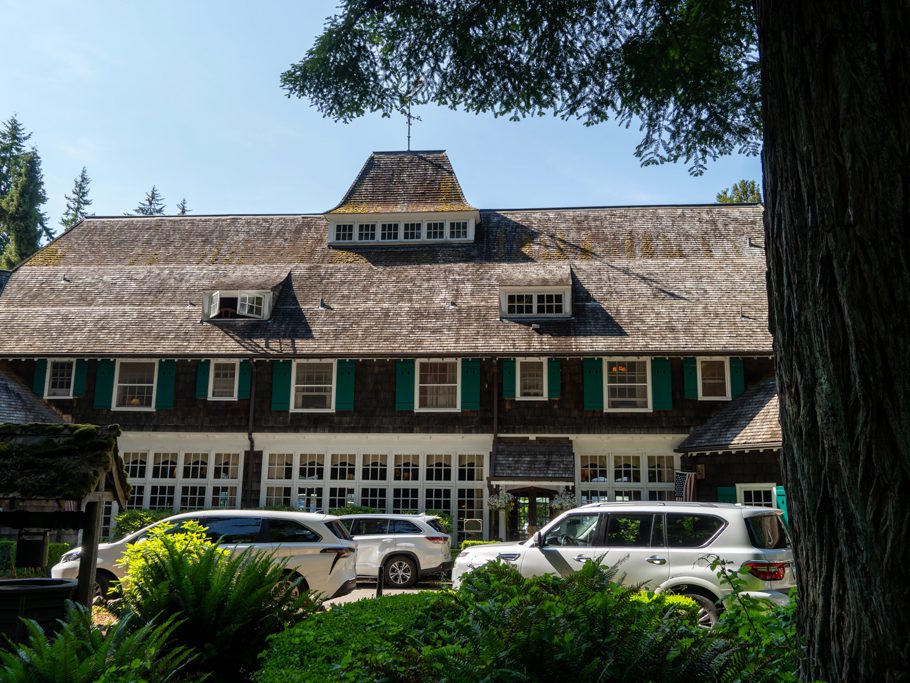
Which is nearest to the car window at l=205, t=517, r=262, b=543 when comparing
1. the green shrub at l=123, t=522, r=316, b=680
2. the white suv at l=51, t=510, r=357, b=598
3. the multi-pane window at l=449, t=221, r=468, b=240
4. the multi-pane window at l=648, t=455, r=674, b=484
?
the white suv at l=51, t=510, r=357, b=598

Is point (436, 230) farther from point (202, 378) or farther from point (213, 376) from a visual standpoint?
point (202, 378)

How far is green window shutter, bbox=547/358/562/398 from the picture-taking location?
2295cm

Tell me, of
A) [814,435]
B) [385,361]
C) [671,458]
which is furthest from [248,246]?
[814,435]

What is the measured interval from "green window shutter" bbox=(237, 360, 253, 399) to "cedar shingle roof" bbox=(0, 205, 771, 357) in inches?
21.3

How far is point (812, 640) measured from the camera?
4055 millimetres

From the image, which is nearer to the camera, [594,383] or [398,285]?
[594,383]

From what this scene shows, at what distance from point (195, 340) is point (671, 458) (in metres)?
14.0

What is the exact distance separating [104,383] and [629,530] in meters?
17.9

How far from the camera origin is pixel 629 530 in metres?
11.1

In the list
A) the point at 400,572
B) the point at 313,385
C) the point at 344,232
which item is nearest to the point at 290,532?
the point at 400,572

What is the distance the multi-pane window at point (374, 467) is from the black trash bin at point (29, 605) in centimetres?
1513

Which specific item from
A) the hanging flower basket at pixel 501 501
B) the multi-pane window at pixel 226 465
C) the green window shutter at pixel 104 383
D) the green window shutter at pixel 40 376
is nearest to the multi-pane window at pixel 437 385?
the hanging flower basket at pixel 501 501

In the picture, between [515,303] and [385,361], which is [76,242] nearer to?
[385,361]

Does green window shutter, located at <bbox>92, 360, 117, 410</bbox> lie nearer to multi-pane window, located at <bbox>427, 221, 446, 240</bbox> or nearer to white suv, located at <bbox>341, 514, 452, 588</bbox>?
white suv, located at <bbox>341, 514, 452, 588</bbox>
